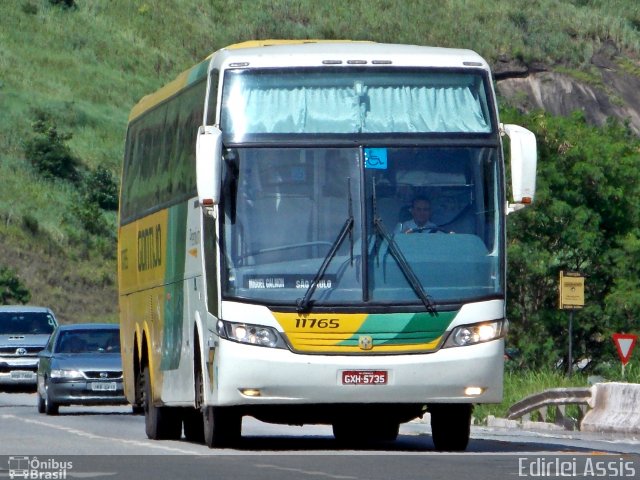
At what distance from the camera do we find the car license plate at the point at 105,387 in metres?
29.3

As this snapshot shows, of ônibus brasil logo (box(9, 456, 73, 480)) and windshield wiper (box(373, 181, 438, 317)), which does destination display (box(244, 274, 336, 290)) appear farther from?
ônibus brasil logo (box(9, 456, 73, 480))

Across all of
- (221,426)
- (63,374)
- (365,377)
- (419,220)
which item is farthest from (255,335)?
(63,374)

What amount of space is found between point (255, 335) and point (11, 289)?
49072 mm

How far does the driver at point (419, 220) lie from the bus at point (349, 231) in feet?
0.08

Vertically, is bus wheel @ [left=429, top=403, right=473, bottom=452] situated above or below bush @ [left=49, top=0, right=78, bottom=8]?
below

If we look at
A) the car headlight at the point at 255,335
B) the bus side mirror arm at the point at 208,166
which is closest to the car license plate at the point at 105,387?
the car headlight at the point at 255,335

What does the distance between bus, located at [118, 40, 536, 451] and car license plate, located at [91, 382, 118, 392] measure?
12.0 meters

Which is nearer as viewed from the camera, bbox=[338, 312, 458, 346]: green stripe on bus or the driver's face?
bbox=[338, 312, 458, 346]: green stripe on bus

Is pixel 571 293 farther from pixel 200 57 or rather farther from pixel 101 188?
pixel 200 57

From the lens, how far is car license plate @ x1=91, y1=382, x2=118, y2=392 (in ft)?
96.3

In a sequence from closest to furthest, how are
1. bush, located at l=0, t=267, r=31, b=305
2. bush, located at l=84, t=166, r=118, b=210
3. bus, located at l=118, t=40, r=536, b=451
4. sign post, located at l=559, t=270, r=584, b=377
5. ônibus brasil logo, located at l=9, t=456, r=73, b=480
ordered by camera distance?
ônibus brasil logo, located at l=9, t=456, r=73, b=480 < bus, located at l=118, t=40, r=536, b=451 < sign post, located at l=559, t=270, r=584, b=377 < bush, located at l=0, t=267, r=31, b=305 < bush, located at l=84, t=166, r=118, b=210

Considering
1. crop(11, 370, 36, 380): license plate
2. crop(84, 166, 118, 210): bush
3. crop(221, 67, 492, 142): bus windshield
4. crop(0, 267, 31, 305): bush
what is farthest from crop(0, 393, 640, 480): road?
crop(84, 166, 118, 210): bush

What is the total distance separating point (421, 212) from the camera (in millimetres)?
16453

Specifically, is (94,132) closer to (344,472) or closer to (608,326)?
(608,326)
